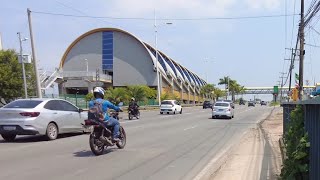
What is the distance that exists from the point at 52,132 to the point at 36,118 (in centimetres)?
99

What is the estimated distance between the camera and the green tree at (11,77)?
158 feet

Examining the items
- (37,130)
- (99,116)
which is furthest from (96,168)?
(37,130)

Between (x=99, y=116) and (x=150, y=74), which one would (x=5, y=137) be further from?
(x=150, y=74)

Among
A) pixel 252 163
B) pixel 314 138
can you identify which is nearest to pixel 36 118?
pixel 252 163

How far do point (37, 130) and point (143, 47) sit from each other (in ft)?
304

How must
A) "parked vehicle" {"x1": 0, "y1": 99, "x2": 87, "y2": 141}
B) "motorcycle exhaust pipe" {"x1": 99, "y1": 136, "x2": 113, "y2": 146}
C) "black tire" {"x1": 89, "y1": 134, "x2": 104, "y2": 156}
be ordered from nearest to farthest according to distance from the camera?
"black tire" {"x1": 89, "y1": 134, "x2": 104, "y2": 156} < "motorcycle exhaust pipe" {"x1": 99, "y1": 136, "x2": 113, "y2": 146} < "parked vehicle" {"x1": 0, "y1": 99, "x2": 87, "y2": 141}

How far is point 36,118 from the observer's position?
16453 millimetres

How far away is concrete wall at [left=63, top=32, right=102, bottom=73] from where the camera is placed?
107 m

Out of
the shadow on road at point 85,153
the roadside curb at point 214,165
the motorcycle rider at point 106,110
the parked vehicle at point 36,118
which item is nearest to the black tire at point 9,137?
the parked vehicle at point 36,118

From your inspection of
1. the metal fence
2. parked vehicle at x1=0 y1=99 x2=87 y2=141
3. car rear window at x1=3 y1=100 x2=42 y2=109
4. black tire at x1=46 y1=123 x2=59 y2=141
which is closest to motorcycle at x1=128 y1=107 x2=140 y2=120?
parked vehicle at x1=0 y1=99 x2=87 y2=141

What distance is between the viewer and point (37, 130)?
1644 centimetres

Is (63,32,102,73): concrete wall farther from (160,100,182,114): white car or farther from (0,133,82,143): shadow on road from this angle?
(0,133,82,143): shadow on road

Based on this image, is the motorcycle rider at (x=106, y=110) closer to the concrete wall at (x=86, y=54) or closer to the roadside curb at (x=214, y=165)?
the roadside curb at (x=214, y=165)

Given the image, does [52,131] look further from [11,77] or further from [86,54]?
[86,54]
